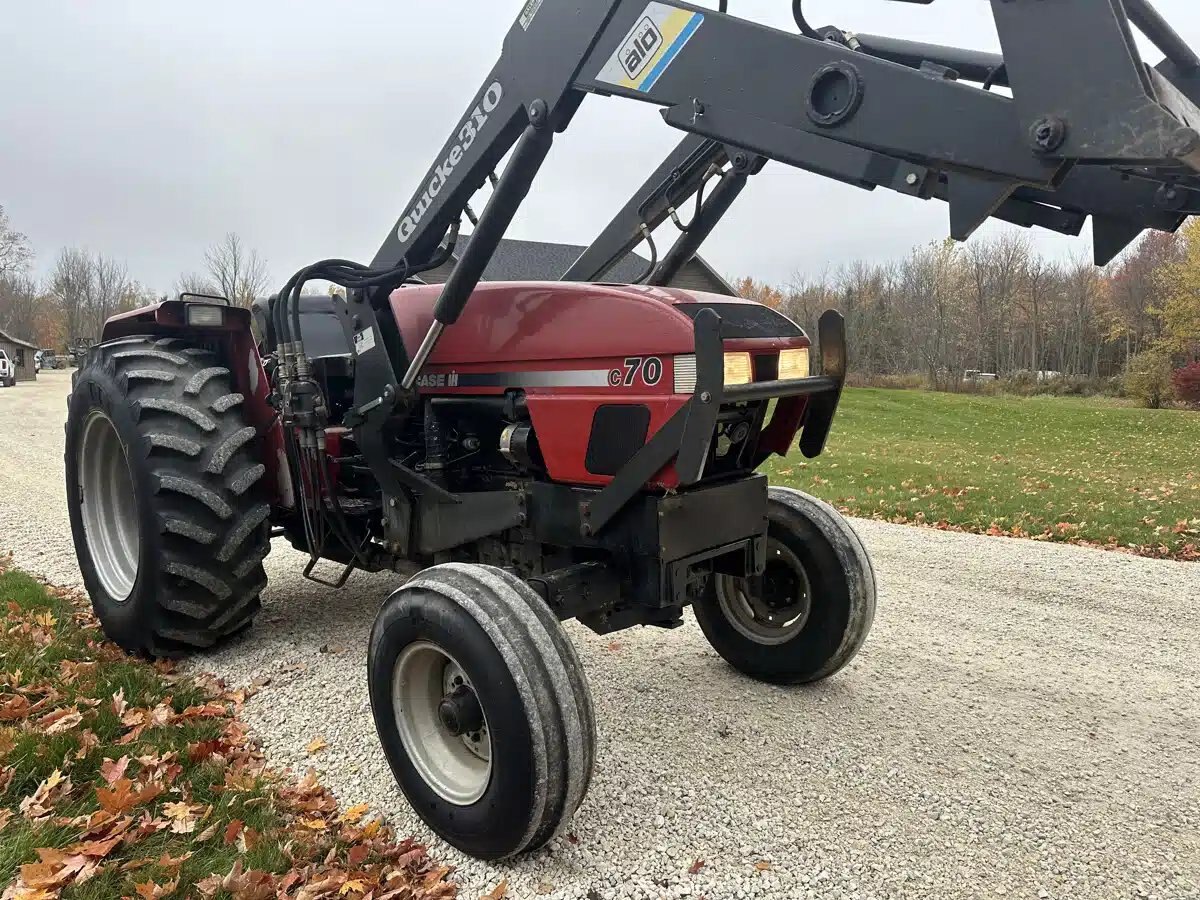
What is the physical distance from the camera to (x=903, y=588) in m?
5.41

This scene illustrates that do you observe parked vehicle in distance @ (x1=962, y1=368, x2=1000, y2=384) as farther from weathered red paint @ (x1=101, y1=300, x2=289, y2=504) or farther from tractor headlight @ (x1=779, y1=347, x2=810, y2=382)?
weathered red paint @ (x1=101, y1=300, x2=289, y2=504)

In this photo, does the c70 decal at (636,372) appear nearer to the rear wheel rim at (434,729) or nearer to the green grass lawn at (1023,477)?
the rear wheel rim at (434,729)

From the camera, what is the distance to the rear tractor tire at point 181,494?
361cm

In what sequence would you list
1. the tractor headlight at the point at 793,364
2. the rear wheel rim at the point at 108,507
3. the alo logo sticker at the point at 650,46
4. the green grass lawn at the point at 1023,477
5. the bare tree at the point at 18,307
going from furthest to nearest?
the bare tree at the point at 18,307 < the green grass lawn at the point at 1023,477 < the rear wheel rim at the point at 108,507 < the tractor headlight at the point at 793,364 < the alo logo sticker at the point at 650,46

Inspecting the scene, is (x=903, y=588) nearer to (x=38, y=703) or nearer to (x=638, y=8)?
(x=638, y=8)

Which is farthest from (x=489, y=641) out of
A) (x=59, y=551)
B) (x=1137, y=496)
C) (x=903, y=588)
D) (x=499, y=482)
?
(x=1137, y=496)

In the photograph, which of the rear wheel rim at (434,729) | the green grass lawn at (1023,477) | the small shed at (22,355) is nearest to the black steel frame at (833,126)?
the rear wheel rim at (434,729)

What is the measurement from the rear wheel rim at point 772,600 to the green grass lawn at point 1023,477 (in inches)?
173

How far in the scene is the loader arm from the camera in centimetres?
172

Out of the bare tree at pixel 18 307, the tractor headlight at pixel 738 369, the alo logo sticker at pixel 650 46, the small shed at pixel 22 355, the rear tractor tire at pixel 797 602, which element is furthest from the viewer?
the bare tree at pixel 18 307

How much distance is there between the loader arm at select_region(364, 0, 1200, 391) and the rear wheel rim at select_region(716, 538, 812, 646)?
1.80 metres

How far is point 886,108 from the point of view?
2.01 metres

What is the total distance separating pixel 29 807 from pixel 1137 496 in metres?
10.0

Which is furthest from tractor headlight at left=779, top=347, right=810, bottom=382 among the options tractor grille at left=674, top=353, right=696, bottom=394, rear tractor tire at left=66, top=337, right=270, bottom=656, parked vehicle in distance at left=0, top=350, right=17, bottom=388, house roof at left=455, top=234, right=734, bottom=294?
parked vehicle in distance at left=0, top=350, right=17, bottom=388
